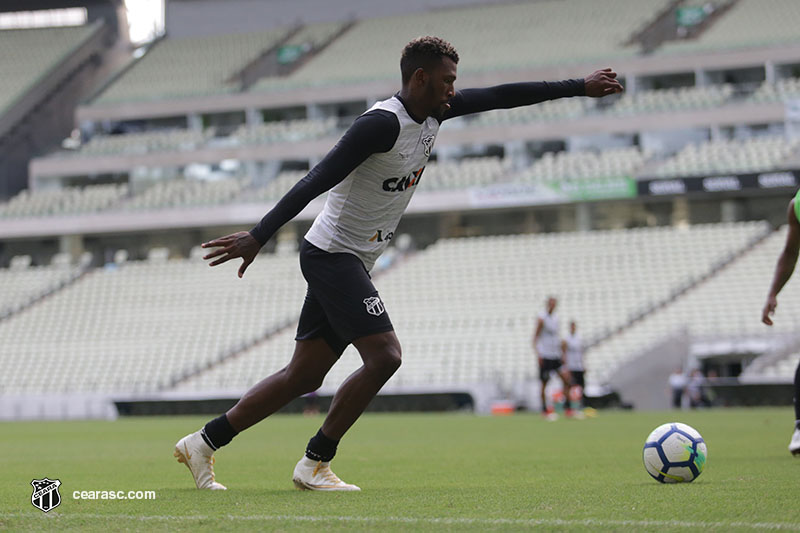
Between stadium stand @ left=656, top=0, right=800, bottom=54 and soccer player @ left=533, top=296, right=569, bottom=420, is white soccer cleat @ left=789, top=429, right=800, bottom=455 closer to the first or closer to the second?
soccer player @ left=533, top=296, right=569, bottom=420

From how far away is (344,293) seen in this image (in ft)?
18.7

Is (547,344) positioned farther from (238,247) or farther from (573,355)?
(238,247)

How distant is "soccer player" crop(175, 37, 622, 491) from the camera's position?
5.45 meters

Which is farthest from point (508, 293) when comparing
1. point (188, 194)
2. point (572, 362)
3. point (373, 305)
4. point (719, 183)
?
point (373, 305)

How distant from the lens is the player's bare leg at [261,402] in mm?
6004

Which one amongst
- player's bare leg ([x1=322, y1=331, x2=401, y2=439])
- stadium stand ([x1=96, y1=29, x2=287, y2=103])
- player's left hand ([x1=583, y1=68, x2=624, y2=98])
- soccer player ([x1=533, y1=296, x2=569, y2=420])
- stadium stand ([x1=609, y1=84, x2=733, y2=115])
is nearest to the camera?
player's bare leg ([x1=322, y1=331, x2=401, y2=439])

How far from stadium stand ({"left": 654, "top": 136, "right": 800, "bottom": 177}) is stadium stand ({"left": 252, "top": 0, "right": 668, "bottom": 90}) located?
5987 mm

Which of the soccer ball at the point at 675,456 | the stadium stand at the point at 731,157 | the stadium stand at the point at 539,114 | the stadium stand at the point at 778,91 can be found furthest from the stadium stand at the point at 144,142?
the soccer ball at the point at 675,456

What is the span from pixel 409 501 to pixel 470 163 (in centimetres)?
3709

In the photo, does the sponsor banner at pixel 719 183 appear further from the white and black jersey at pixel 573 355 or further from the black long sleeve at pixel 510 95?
the black long sleeve at pixel 510 95

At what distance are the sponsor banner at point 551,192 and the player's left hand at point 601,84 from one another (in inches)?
1245

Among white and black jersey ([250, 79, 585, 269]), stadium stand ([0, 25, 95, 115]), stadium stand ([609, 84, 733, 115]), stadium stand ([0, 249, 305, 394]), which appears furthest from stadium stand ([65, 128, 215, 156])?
white and black jersey ([250, 79, 585, 269])

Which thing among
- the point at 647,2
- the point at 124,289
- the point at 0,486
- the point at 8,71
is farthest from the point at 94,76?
the point at 0,486

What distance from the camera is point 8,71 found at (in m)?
52.4
